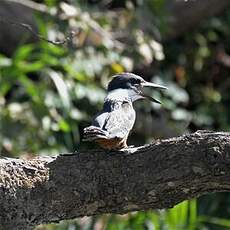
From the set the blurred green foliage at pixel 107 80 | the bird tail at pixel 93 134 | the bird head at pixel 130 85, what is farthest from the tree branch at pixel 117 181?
the blurred green foliage at pixel 107 80

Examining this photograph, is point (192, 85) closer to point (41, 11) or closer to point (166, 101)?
point (166, 101)

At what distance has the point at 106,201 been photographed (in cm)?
293

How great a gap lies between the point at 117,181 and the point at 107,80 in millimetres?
2687

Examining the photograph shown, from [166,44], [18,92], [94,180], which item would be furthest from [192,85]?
[94,180]

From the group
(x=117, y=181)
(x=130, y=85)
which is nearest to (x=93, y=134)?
(x=117, y=181)

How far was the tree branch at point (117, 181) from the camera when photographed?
2854 mm

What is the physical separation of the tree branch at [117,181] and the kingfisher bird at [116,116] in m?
0.10

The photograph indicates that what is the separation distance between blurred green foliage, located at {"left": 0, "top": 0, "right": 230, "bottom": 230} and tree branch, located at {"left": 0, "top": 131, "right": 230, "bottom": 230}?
70.2 inches

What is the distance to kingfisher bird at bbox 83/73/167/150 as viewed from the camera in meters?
3.03

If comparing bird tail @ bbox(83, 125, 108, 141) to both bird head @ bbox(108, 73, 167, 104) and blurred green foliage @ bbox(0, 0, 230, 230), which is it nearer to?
bird head @ bbox(108, 73, 167, 104)

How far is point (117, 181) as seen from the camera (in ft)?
9.59

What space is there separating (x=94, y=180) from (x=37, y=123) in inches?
93.0

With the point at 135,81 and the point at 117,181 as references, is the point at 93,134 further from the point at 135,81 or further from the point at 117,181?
the point at 135,81

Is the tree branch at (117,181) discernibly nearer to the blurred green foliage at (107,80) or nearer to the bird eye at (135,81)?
the bird eye at (135,81)
